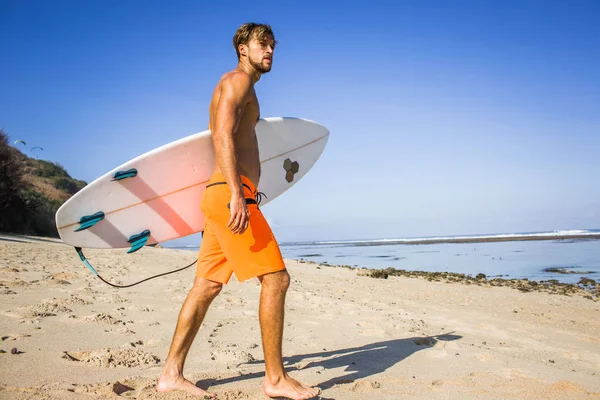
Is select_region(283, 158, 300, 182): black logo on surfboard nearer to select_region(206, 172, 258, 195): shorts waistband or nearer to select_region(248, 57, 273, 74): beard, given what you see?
select_region(248, 57, 273, 74): beard

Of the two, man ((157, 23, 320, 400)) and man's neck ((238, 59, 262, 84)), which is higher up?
man's neck ((238, 59, 262, 84))

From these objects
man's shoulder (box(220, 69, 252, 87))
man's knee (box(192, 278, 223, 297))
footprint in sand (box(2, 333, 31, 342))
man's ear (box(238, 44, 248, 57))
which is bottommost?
footprint in sand (box(2, 333, 31, 342))

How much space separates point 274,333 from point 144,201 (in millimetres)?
1894

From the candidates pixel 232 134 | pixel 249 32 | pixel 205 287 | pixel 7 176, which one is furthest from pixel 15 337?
pixel 7 176

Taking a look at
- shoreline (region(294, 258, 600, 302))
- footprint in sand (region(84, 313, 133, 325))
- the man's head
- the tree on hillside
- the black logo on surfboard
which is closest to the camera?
the man's head

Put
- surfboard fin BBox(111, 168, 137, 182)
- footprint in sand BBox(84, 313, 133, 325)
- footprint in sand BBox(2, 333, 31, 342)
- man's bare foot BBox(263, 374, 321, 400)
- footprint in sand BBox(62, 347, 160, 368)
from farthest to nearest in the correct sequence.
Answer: footprint in sand BBox(84, 313, 133, 325), surfboard fin BBox(111, 168, 137, 182), footprint in sand BBox(2, 333, 31, 342), footprint in sand BBox(62, 347, 160, 368), man's bare foot BBox(263, 374, 321, 400)

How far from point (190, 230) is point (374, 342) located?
1.82 meters

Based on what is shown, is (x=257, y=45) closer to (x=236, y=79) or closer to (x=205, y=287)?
(x=236, y=79)

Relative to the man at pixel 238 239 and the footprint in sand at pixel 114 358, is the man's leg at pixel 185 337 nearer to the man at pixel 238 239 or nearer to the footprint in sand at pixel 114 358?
the man at pixel 238 239

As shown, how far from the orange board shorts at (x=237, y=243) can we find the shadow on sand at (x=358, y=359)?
0.66 metres

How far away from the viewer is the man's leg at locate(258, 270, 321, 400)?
206cm

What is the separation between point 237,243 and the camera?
2119 mm

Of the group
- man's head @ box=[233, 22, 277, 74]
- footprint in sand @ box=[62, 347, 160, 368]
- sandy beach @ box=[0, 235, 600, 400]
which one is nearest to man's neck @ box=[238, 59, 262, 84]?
man's head @ box=[233, 22, 277, 74]

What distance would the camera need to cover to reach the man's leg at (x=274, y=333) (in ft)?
6.76
